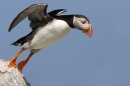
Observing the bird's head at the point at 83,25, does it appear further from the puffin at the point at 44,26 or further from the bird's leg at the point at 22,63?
the bird's leg at the point at 22,63

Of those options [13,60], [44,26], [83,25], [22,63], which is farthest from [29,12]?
[22,63]

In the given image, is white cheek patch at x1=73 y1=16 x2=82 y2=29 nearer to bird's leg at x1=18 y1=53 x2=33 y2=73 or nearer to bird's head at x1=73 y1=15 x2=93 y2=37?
bird's head at x1=73 y1=15 x2=93 y2=37

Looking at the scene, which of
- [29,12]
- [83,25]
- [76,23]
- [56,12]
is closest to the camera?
[29,12]

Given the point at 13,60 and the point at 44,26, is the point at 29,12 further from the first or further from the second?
the point at 13,60

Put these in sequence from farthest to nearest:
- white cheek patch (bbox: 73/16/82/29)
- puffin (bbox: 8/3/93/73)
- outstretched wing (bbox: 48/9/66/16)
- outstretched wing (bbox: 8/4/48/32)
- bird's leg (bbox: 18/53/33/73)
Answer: outstretched wing (bbox: 48/9/66/16) < bird's leg (bbox: 18/53/33/73) < white cheek patch (bbox: 73/16/82/29) < puffin (bbox: 8/3/93/73) < outstretched wing (bbox: 8/4/48/32)

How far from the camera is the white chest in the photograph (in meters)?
10.6

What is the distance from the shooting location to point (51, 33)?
10.7 m

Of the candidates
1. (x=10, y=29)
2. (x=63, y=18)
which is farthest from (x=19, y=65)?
(x=63, y=18)

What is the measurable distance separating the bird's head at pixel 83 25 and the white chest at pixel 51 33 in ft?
1.14

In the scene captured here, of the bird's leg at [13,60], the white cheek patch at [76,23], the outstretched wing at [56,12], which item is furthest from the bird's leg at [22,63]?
the white cheek patch at [76,23]

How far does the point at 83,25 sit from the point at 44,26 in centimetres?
112

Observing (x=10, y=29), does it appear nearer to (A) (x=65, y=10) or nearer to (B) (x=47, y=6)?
(B) (x=47, y=6)

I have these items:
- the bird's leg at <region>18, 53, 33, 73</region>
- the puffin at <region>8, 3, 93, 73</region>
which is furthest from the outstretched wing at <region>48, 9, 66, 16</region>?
the bird's leg at <region>18, 53, 33, 73</region>

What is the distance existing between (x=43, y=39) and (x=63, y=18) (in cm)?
82
